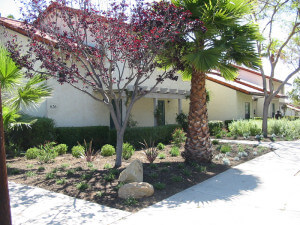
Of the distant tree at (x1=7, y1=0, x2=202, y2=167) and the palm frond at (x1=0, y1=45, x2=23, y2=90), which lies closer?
the distant tree at (x1=7, y1=0, x2=202, y2=167)

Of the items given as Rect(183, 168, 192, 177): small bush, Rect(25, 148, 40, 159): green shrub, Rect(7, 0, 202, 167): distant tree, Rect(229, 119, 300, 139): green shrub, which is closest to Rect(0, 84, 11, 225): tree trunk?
Rect(7, 0, 202, 167): distant tree

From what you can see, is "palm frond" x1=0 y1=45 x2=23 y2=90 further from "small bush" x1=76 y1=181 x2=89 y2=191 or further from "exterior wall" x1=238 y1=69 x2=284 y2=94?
"exterior wall" x1=238 y1=69 x2=284 y2=94

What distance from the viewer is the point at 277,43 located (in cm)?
1586

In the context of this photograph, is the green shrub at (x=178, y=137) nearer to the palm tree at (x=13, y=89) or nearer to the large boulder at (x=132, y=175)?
the palm tree at (x=13, y=89)

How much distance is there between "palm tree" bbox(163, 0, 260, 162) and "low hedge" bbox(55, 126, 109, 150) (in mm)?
5636

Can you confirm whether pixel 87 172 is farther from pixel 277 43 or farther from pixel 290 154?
pixel 277 43

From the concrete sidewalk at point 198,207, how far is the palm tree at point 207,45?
1864 millimetres

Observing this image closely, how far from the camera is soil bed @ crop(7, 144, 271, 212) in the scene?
542 centimetres

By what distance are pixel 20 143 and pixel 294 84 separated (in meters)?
38.7

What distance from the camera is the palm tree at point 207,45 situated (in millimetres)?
8008

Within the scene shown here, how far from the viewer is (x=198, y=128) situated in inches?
332

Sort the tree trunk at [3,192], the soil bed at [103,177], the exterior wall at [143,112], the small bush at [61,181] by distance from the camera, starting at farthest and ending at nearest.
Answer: the exterior wall at [143,112] → the small bush at [61,181] → the soil bed at [103,177] → the tree trunk at [3,192]

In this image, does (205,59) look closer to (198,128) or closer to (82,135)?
(198,128)

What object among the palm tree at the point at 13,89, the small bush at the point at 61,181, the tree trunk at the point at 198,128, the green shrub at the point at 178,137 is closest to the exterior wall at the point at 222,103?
the green shrub at the point at 178,137
